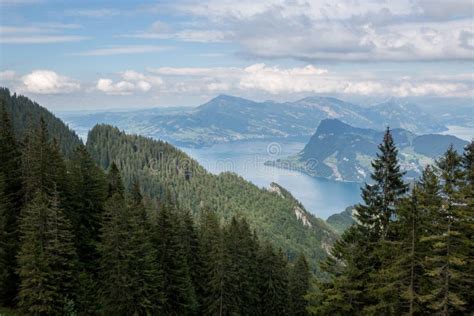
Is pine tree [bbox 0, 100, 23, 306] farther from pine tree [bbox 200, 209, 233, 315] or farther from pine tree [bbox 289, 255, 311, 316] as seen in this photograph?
pine tree [bbox 289, 255, 311, 316]

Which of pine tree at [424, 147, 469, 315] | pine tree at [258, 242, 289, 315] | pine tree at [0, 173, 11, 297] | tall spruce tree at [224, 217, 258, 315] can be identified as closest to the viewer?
pine tree at [424, 147, 469, 315]

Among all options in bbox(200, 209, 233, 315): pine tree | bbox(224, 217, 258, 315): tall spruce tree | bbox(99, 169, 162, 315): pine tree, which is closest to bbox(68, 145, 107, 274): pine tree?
bbox(99, 169, 162, 315): pine tree

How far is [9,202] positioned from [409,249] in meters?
34.7

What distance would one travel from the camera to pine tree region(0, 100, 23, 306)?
36.2 m

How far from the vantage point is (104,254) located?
3453cm

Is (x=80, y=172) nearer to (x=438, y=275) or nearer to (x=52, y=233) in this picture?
(x=52, y=233)

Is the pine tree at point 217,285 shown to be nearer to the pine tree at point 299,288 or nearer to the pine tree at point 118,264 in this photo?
the pine tree at point 118,264

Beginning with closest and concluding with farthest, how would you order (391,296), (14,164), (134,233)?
1. (391,296)
2. (134,233)
3. (14,164)

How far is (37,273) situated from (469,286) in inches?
1036

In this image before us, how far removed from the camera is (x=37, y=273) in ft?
101

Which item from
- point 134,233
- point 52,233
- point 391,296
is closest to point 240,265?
point 134,233

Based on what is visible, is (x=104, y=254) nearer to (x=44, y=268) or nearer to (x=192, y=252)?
(x=44, y=268)

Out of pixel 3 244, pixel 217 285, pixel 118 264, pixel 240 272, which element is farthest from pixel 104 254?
pixel 240 272

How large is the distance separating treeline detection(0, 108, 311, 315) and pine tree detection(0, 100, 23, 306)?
93mm
